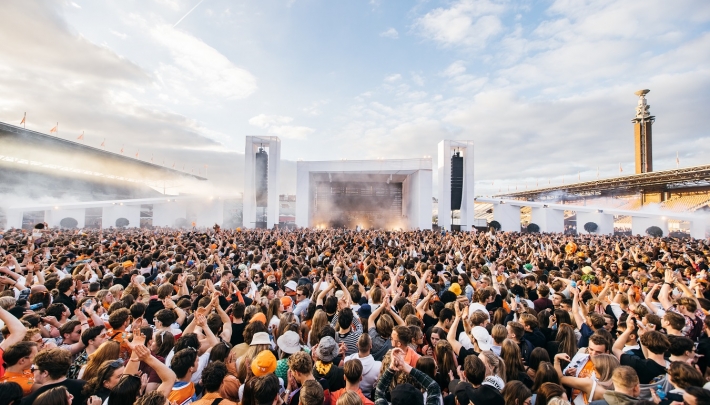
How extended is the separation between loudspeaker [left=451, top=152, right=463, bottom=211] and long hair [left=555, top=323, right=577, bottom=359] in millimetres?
23590

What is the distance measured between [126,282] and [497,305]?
6.93 m

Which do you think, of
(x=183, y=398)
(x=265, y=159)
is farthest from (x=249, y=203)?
(x=183, y=398)

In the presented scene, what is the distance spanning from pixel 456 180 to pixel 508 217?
5.96m

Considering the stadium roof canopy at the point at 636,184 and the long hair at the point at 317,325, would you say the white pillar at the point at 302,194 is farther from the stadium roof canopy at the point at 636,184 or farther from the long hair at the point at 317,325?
the stadium roof canopy at the point at 636,184

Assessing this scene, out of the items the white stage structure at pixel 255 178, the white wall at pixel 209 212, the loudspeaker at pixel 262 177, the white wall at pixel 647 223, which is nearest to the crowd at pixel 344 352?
the white stage structure at pixel 255 178

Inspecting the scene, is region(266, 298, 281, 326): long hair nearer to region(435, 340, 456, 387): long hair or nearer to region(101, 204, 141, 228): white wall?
region(435, 340, 456, 387): long hair

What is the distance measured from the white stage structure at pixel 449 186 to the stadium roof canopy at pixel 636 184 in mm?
19386

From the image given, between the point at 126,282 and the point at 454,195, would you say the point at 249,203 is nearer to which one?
the point at 454,195

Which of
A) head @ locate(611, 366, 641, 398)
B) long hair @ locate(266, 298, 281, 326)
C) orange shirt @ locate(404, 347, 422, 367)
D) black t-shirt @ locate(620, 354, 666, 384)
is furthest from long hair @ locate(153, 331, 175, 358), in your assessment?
black t-shirt @ locate(620, 354, 666, 384)

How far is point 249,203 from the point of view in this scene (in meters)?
25.8

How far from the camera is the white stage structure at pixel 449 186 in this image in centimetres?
2561

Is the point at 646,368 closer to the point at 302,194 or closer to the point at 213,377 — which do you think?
the point at 213,377

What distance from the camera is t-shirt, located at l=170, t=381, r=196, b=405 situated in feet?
7.48

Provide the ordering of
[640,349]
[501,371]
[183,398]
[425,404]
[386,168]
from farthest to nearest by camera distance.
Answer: [386,168] → [640,349] → [501,371] → [183,398] → [425,404]
